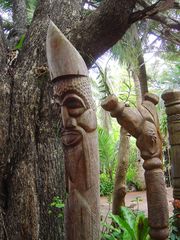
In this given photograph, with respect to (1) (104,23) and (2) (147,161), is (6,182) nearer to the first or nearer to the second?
(2) (147,161)

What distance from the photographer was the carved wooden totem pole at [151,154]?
1.95 metres

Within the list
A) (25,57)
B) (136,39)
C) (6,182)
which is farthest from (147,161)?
(136,39)

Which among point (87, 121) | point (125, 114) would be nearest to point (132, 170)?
point (125, 114)

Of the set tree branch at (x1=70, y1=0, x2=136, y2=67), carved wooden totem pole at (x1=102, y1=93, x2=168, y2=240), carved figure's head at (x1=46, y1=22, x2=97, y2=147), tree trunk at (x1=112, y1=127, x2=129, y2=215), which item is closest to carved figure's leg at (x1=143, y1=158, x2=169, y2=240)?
carved wooden totem pole at (x1=102, y1=93, x2=168, y2=240)

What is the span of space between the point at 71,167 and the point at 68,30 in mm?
1685

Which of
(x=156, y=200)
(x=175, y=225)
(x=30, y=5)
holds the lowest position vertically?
(x=175, y=225)

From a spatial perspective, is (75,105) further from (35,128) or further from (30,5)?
(30,5)

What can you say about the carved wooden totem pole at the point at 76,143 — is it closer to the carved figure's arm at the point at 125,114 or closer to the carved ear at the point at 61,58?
the carved ear at the point at 61,58

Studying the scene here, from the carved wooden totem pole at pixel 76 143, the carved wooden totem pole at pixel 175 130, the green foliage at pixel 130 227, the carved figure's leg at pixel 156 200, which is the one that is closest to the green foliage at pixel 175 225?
the carved wooden totem pole at pixel 175 130

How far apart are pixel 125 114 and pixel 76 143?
382 mm

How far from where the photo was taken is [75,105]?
1.83 metres

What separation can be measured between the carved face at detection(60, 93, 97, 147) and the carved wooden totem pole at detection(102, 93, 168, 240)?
16 centimetres

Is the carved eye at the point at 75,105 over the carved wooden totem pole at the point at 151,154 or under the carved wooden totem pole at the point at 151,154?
over

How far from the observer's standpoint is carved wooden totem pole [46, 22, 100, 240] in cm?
179
